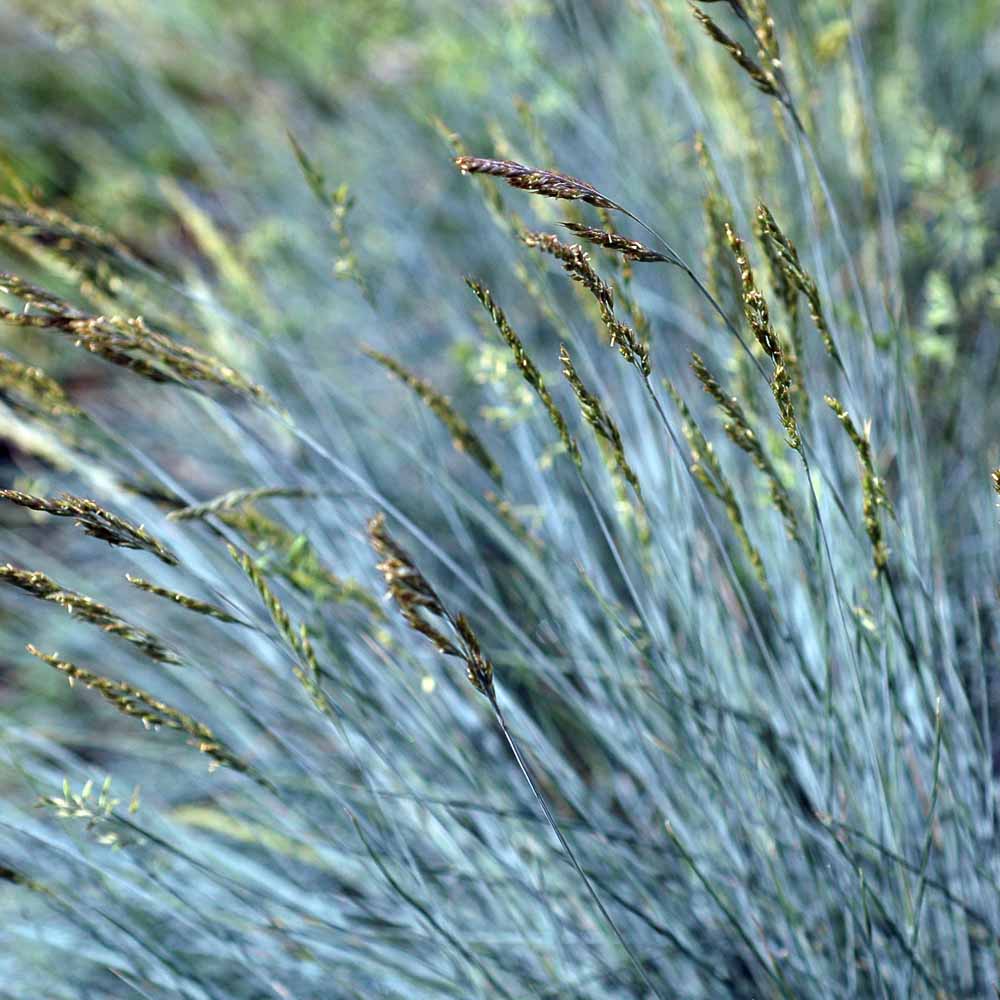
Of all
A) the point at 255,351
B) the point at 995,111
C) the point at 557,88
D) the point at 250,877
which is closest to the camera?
the point at 250,877

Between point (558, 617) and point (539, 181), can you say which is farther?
point (558, 617)

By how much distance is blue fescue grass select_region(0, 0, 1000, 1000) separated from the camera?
4.27ft

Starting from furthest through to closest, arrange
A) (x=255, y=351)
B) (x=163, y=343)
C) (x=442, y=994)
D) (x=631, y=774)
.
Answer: (x=255, y=351)
(x=631, y=774)
(x=442, y=994)
(x=163, y=343)

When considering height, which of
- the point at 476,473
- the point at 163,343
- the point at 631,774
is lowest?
the point at 631,774

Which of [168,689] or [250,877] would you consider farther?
[168,689]

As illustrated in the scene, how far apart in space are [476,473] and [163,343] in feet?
4.48

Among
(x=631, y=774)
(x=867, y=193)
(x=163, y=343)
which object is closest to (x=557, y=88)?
(x=867, y=193)

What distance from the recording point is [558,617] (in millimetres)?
1816

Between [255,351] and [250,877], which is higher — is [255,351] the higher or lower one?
the higher one

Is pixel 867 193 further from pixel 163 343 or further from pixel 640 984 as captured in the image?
pixel 640 984

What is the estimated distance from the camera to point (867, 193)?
68.9 inches

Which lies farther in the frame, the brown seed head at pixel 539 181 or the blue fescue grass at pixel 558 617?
the blue fescue grass at pixel 558 617

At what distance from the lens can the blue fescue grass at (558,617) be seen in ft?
4.27

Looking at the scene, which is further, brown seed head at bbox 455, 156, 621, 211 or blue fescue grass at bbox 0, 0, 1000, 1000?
blue fescue grass at bbox 0, 0, 1000, 1000
